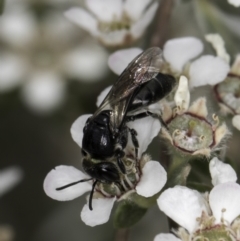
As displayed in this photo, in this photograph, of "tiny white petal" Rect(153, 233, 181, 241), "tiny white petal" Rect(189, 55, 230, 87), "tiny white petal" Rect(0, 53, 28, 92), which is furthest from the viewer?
"tiny white petal" Rect(0, 53, 28, 92)

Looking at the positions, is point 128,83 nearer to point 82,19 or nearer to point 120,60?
point 120,60

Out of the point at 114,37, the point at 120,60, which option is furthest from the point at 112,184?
the point at 114,37

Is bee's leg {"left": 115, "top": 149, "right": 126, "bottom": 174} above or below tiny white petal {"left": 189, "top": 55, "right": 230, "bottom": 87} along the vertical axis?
below

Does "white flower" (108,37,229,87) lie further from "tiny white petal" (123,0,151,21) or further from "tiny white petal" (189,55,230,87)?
"tiny white petal" (123,0,151,21)

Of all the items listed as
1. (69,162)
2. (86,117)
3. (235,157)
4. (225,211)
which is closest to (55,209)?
(69,162)

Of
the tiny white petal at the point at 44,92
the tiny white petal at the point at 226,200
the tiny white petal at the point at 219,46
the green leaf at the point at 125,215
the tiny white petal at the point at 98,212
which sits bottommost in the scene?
the tiny white petal at the point at 44,92

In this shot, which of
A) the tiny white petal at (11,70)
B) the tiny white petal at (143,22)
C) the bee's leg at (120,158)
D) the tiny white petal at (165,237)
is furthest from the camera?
the tiny white petal at (11,70)

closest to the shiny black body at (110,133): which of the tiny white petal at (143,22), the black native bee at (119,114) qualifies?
the black native bee at (119,114)

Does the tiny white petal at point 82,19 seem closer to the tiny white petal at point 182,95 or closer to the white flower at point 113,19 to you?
the white flower at point 113,19

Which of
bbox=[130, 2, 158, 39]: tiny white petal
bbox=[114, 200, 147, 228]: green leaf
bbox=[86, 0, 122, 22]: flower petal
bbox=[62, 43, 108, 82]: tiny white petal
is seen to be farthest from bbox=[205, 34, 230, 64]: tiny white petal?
bbox=[62, 43, 108, 82]: tiny white petal
